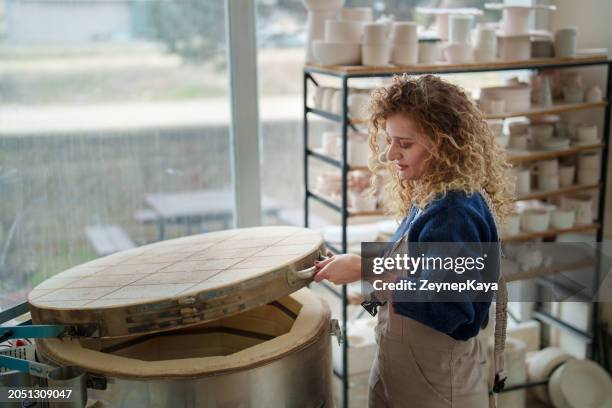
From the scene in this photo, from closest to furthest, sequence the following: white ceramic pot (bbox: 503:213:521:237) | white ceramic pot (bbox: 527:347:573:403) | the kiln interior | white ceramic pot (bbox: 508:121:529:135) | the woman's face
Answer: the woman's face, the kiln interior, white ceramic pot (bbox: 503:213:521:237), white ceramic pot (bbox: 508:121:529:135), white ceramic pot (bbox: 527:347:573:403)

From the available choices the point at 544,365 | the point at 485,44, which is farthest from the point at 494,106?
the point at 544,365

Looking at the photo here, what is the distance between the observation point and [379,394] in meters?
1.86

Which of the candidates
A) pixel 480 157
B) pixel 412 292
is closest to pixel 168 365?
pixel 412 292

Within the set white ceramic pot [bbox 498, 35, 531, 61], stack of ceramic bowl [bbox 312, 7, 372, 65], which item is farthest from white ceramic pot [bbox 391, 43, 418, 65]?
white ceramic pot [bbox 498, 35, 531, 61]

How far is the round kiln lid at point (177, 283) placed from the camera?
5.14ft

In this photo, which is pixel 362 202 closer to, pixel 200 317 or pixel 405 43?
pixel 405 43

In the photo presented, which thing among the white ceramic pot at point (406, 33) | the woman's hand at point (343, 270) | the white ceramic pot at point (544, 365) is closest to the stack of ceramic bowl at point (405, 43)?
the white ceramic pot at point (406, 33)

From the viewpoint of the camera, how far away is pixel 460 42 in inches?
114

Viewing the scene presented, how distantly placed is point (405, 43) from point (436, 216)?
133 centimetres

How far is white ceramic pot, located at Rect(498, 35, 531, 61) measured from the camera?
2994mm

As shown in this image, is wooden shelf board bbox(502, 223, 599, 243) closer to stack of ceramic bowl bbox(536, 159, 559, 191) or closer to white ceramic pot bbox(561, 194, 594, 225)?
white ceramic pot bbox(561, 194, 594, 225)

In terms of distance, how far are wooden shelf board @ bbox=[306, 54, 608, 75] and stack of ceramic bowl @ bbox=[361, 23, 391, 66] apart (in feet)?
0.10

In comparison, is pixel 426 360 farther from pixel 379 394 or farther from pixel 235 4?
pixel 235 4

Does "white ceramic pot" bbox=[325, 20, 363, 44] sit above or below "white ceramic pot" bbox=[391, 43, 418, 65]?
above
